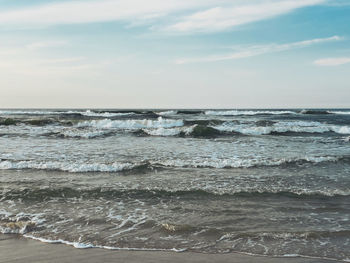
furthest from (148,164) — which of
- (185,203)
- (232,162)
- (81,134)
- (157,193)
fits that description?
(81,134)

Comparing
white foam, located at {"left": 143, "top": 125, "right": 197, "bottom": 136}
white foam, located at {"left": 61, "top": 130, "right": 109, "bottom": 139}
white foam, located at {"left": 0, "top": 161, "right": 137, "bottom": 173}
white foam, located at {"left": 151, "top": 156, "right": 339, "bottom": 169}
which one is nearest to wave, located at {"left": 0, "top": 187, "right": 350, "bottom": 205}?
white foam, located at {"left": 0, "top": 161, "right": 137, "bottom": 173}

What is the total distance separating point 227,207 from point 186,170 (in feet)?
13.1

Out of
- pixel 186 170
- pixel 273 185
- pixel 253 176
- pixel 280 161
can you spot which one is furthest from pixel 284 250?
pixel 280 161

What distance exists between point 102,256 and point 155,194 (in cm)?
333

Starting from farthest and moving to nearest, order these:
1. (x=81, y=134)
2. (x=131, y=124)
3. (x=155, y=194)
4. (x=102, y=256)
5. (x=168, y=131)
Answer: (x=131, y=124) → (x=168, y=131) → (x=81, y=134) → (x=155, y=194) → (x=102, y=256)

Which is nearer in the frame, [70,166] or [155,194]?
[155,194]

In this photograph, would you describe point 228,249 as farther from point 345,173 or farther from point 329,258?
point 345,173

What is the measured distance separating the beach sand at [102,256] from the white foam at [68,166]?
5.78 m

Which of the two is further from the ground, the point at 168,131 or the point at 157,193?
the point at 168,131

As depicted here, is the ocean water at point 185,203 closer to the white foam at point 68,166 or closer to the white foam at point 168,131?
the white foam at point 68,166

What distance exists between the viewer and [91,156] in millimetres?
13484

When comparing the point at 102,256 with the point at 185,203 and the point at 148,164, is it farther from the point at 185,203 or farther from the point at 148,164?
the point at 148,164

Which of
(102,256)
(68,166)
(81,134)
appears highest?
(81,134)

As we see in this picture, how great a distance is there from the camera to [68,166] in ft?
36.1
